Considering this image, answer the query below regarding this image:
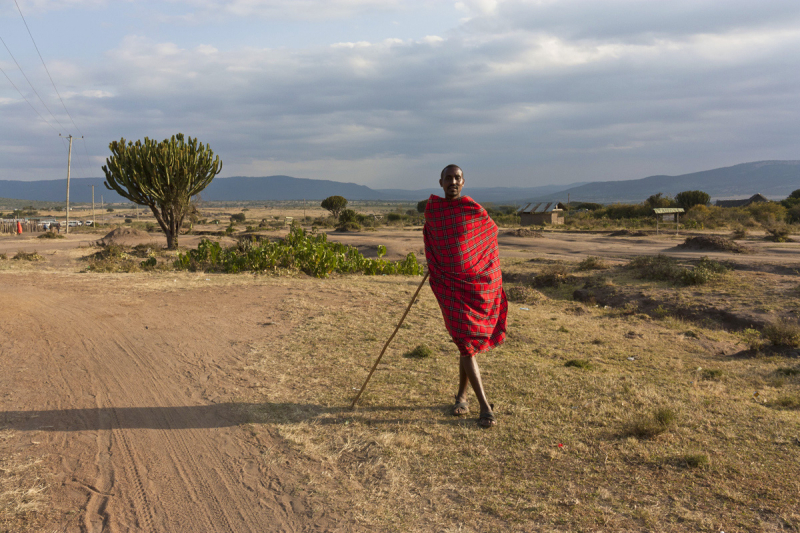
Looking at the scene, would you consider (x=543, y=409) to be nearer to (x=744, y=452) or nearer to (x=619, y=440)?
(x=619, y=440)

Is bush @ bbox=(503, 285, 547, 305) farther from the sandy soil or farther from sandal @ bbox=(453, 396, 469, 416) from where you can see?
sandal @ bbox=(453, 396, 469, 416)

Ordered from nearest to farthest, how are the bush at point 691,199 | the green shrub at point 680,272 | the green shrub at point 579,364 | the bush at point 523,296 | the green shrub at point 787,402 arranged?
the green shrub at point 787,402 < the green shrub at point 579,364 < the bush at point 523,296 < the green shrub at point 680,272 < the bush at point 691,199

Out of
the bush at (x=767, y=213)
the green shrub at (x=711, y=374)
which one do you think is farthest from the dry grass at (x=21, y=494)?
the bush at (x=767, y=213)

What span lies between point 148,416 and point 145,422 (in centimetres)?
12

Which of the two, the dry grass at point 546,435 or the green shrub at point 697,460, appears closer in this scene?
the dry grass at point 546,435

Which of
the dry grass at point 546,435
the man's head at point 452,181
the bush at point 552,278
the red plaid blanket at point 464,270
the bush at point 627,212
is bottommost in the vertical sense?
the dry grass at point 546,435

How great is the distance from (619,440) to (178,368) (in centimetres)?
439

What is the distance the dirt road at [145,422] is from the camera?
9.60 feet

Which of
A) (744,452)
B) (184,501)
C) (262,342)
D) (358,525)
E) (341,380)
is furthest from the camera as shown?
(262,342)

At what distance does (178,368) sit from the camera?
5.45 metres

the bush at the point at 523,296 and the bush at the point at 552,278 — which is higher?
the bush at the point at 552,278

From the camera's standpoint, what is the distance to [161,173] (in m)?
18.6

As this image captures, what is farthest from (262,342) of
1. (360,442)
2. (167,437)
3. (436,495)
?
(436,495)

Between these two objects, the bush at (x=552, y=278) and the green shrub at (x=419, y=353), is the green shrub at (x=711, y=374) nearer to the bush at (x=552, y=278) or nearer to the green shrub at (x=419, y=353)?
the green shrub at (x=419, y=353)
